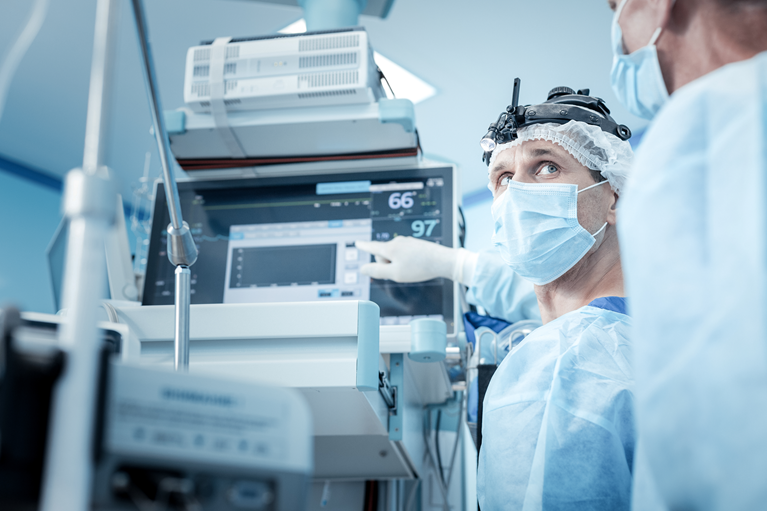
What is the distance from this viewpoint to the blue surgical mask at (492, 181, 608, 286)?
52.2 inches

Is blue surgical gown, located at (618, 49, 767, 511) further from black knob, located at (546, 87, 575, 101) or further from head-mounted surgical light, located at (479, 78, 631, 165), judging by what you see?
black knob, located at (546, 87, 575, 101)

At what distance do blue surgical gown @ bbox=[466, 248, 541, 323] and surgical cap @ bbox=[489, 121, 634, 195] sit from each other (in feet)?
1.63

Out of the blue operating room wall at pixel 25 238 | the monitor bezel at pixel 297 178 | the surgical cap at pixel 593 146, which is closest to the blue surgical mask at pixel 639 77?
the surgical cap at pixel 593 146

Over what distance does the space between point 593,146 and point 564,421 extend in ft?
2.15

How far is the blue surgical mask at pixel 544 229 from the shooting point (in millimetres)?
1326

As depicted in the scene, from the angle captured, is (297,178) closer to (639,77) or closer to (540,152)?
(540,152)

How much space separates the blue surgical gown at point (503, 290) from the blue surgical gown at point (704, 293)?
119 centimetres

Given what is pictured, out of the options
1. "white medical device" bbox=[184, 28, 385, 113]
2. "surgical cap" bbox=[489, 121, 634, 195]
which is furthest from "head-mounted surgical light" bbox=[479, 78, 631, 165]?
"white medical device" bbox=[184, 28, 385, 113]

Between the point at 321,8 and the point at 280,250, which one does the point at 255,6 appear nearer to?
the point at 321,8

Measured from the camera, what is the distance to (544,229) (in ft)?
4.34

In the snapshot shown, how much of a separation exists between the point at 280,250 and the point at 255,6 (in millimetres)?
1310

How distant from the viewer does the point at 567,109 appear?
4.50 feet

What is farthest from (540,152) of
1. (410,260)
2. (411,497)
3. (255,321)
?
(411,497)

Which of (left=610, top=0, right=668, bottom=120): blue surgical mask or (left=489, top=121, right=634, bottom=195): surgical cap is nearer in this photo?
(left=610, top=0, right=668, bottom=120): blue surgical mask
